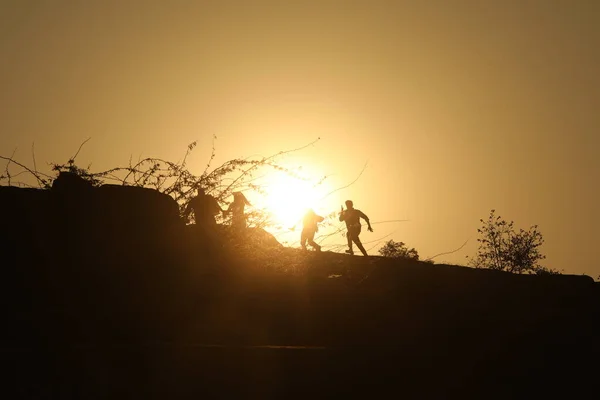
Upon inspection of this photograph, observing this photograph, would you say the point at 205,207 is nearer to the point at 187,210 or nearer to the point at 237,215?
the point at 187,210

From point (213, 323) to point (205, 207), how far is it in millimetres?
3439

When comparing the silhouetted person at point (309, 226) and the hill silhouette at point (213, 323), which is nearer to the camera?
the hill silhouette at point (213, 323)

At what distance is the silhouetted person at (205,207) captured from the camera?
10.6 meters

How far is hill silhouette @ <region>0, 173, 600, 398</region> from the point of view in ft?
16.2

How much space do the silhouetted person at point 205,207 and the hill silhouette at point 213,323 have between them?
0.30m

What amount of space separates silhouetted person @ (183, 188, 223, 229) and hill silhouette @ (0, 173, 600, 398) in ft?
0.98

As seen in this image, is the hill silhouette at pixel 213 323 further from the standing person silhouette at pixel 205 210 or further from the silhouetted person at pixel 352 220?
the silhouetted person at pixel 352 220

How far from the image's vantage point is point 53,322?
276 inches

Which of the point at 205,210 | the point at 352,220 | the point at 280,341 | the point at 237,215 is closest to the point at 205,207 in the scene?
the point at 205,210

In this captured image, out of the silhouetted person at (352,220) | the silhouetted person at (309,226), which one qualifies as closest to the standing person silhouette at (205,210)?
the silhouetted person at (309,226)

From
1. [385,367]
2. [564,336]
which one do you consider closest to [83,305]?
[385,367]

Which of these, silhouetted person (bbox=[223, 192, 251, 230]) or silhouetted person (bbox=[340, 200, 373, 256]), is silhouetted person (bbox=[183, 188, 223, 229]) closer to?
silhouetted person (bbox=[223, 192, 251, 230])

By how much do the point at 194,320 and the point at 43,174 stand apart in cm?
348

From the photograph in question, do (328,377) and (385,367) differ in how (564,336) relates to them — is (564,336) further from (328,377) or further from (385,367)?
(328,377)
